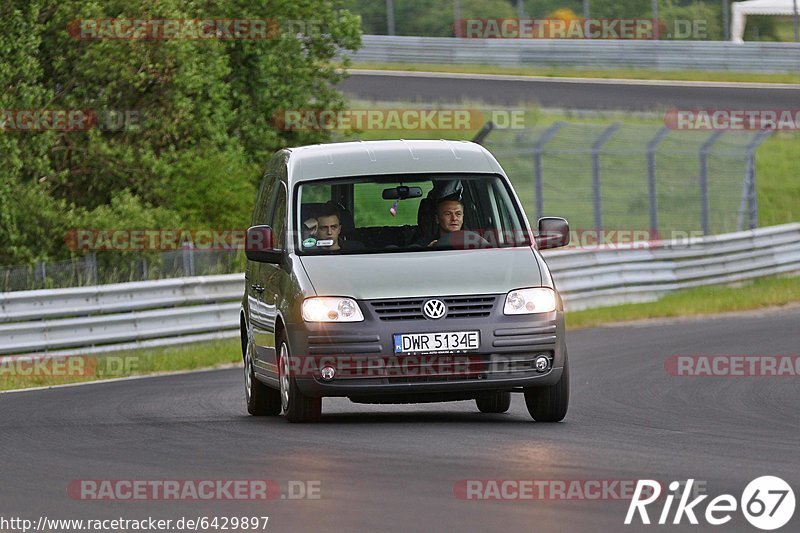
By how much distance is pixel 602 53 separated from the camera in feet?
156

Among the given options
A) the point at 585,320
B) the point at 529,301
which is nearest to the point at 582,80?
the point at 585,320

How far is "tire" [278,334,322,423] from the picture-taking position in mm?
11047

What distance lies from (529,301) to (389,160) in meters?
1.65

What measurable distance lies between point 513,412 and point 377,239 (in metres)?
1.82

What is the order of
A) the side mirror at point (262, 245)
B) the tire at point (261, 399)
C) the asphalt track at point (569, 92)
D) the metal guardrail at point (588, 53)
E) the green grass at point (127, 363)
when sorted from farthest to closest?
the metal guardrail at point (588, 53)
the asphalt track at point (569, 92)
the green grass at point (127, 363)
the tire at point (261, 399)
the side mirror at point (262, 245)

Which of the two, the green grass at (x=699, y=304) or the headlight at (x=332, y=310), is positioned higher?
the headlight at (x=332, y=310)

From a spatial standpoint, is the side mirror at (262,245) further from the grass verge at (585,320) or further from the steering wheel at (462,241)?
the grass verge at (585,320)

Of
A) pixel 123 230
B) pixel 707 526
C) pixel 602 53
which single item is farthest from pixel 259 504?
pixel 602 53

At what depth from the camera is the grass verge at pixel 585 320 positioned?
59.6 ft

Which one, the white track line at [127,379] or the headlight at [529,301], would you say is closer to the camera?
the headlight at [529,301]

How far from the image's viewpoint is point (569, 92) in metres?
43.7

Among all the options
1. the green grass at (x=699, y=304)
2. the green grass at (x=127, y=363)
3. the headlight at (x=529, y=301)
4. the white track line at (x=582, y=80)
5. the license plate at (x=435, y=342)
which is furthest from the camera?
the white track line at (x=582, y=80)

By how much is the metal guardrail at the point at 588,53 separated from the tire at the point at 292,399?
3609 cm

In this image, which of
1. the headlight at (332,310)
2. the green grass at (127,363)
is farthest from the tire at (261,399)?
the green grass at (127,363)
